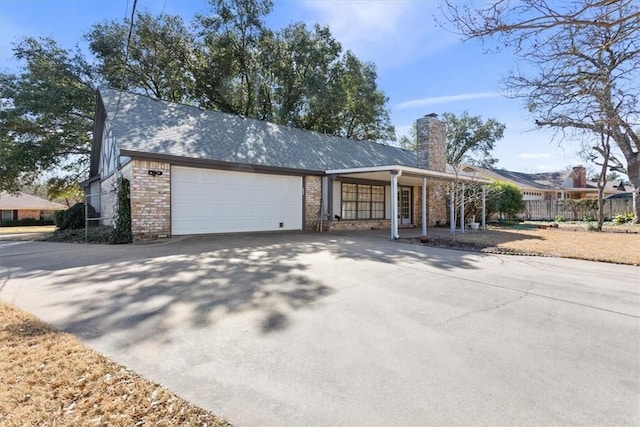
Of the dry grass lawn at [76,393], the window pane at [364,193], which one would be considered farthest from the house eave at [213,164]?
the dry grass lawn at [76,393]

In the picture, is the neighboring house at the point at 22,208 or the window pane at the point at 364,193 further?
the neighboring house at the point at 22,208

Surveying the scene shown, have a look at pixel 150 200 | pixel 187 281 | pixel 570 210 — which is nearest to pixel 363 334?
pixel 187 281

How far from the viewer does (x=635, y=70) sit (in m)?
7.32

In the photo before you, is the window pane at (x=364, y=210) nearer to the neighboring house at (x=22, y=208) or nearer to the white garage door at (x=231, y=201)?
the white garage door at (x=231, y=201)

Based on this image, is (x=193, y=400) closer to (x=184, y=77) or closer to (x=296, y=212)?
(x=296, y=212)

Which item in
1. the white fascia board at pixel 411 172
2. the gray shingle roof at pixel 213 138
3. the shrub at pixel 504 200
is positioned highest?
the gray shingle roof at pixel 213 138

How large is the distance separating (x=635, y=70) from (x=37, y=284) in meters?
11.9

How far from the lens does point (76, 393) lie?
7.84 ft

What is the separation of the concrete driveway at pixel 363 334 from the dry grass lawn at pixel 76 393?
5.6 inches

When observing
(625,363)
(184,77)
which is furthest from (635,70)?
(184,77)

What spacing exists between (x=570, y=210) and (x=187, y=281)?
25294 millimetres

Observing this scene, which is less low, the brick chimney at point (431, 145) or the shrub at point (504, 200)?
the brick chimney at point (431, 145)

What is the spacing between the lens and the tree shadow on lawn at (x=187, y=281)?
151 inches

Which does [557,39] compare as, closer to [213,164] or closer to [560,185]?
[213,164]
